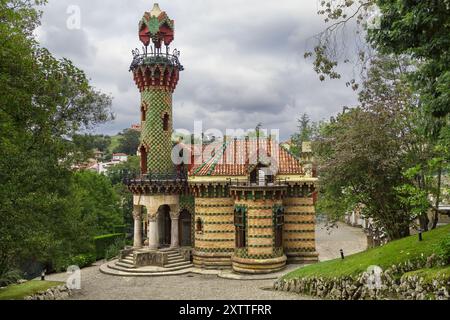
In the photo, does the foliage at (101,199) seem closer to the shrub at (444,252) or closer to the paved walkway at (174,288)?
the paved walkway at (174,288)

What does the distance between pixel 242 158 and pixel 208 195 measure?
3.38 meters

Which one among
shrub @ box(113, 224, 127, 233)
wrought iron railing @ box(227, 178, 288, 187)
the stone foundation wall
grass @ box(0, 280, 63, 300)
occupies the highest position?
wrought iron railing @ box(227, 178, 288, 187)

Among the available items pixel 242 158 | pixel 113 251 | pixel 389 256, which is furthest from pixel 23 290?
pixel 389 256

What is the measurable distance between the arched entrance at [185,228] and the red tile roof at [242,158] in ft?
10.7

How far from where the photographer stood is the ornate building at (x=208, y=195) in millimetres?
25641

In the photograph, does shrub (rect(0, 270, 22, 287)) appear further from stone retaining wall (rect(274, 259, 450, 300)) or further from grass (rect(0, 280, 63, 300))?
stone retaining wall (rect(274, 259, 450, 300))

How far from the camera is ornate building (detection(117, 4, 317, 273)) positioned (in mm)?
25641

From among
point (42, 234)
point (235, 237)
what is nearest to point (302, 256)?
point (235, 237)

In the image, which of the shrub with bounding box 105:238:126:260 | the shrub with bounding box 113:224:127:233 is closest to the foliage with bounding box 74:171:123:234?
the shrub with bounding box 113:224:127:233

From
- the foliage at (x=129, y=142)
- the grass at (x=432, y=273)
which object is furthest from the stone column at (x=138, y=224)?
the foliage at (x=129, y=142)

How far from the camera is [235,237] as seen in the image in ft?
87.9

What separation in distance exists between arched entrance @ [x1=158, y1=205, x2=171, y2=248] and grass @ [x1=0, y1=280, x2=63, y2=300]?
9643mm
